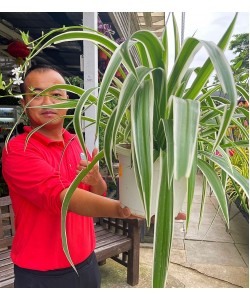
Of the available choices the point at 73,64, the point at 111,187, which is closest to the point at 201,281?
the point at 111,187

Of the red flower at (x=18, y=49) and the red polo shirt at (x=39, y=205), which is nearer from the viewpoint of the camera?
the red polo shirt at (x=39, y=205)

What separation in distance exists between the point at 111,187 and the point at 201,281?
1166mm

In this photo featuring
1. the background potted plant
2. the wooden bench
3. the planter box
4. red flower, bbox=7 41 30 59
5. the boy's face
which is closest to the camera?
the background potted plant

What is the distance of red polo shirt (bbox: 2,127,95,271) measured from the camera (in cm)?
78

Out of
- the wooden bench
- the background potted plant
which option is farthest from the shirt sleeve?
the wooden bench

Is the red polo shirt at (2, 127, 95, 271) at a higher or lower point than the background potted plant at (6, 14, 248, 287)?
lower

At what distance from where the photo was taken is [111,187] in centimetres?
283

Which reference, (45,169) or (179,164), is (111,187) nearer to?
(45,169)

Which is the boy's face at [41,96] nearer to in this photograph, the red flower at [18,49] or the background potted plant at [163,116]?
the background potted plant at [163,116]

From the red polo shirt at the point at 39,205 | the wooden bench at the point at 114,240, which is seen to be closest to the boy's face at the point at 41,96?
the red polo shirt at the point at 39,205

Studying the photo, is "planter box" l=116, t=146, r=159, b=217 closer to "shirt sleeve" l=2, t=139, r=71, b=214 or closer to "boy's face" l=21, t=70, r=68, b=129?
"shirt sleeve" l=2, t=139, r=71, b=214

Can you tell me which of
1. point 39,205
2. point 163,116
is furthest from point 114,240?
point 163,116

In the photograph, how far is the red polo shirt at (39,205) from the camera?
779 millimetres

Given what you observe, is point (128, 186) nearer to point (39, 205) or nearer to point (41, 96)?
point (39, 205)
